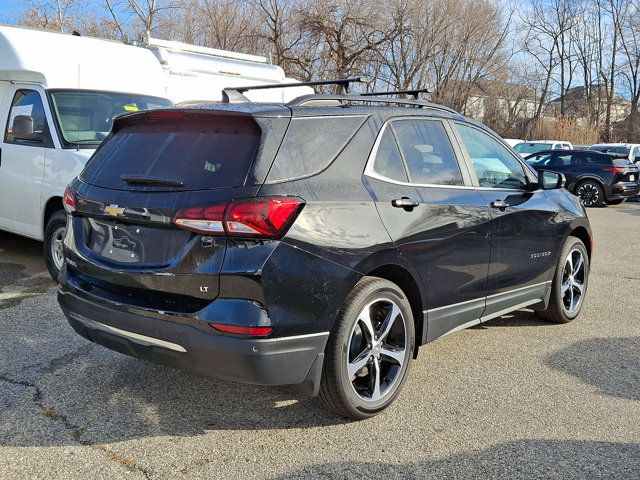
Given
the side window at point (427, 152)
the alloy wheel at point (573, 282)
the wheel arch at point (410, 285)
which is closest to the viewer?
the wheel arch at point (410, 285)

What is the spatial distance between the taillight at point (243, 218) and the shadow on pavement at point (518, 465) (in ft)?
3.90

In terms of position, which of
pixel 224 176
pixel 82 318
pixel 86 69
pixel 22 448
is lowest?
pixel 22 448

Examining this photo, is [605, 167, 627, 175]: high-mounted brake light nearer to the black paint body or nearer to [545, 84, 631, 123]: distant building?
the black paint body

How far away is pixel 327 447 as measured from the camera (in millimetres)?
3301

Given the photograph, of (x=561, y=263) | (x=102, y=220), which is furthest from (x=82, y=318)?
(x=561, y=263)

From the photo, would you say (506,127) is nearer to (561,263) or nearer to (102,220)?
(561,263)

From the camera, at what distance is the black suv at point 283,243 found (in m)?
3.04

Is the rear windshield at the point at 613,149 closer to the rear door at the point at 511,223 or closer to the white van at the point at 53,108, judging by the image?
the white van at the point at 53,108

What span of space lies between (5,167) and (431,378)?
5.62 meters

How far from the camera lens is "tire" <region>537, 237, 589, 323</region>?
17.6 feet

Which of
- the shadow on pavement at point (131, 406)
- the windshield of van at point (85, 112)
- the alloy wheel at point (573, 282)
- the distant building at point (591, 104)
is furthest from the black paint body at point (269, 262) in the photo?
the distant building at point (591, 104)

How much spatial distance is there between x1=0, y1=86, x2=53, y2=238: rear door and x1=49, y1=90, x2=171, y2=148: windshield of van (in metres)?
0.17

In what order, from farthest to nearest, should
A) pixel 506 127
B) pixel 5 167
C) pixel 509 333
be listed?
pixel 506 127, pixel 5 167, pixel 509 333

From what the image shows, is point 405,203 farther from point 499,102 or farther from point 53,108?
point 499,102
